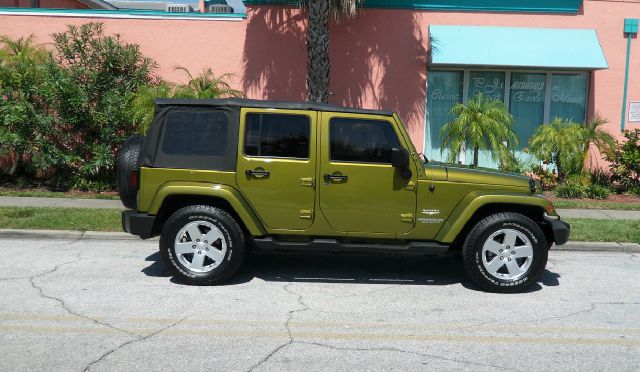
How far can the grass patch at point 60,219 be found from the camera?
9.62m

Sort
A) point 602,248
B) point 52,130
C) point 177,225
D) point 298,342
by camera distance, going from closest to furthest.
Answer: point 298,342 → point 177,225 → point 602,248 → point 52,130

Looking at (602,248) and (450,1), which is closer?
(602,248)

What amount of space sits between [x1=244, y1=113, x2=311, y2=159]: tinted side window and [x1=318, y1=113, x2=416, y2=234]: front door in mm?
221

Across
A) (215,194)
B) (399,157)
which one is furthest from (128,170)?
(399,157)

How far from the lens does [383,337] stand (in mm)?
5387

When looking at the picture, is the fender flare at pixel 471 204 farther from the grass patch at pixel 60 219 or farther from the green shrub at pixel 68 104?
the green shrub at pixel 68 104

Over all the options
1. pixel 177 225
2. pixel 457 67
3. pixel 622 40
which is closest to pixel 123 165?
pixel 177 225

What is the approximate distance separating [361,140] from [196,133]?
1754mm

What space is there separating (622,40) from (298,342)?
1245cm

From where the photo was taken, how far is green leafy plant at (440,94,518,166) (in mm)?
12617

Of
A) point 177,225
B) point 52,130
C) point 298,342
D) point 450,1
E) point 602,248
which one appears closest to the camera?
point 298,342

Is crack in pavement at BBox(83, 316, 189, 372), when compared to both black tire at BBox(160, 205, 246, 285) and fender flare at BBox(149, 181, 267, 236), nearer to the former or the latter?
black tire at BBox(160, 205, 246, 285)

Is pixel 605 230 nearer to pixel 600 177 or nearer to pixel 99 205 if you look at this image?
pixel 600 177

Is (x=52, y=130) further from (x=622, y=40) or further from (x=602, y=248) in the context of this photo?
(x=622, y=40)
